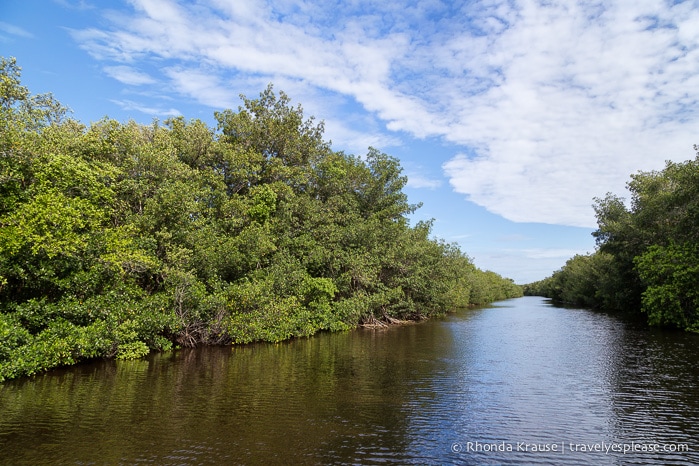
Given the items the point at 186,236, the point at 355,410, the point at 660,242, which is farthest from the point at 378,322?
the point at 660,242

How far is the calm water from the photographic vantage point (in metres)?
9.04

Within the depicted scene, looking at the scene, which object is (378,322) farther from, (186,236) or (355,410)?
(355,410)

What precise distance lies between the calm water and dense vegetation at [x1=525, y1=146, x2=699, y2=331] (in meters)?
13.2

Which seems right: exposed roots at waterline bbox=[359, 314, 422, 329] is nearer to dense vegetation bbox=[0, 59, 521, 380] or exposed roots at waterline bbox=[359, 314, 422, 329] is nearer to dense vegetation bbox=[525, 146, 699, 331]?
dense vegetation bbox=[0, 59, 521, 380]

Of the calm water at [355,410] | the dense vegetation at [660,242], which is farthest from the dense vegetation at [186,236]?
the dense vegetation at [660,242]

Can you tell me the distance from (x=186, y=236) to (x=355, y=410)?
52.9 ft

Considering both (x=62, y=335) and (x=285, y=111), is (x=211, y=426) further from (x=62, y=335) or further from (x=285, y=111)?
(x=285, y=111)

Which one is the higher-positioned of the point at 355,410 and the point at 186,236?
the point at 186,236

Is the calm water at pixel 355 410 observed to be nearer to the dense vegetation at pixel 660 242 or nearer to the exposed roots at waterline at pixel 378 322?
the dense vegetation at pixel 660 242

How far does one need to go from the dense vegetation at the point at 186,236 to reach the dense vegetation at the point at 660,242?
20272 millimetres

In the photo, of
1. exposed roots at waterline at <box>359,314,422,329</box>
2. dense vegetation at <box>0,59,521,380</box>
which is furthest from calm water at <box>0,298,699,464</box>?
exposed roots at waterline at <box>359,314,422,329</box>

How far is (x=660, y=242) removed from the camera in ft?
124

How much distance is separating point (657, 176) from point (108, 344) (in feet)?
159

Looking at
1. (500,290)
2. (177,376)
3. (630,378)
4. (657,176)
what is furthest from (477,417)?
(500,290)
